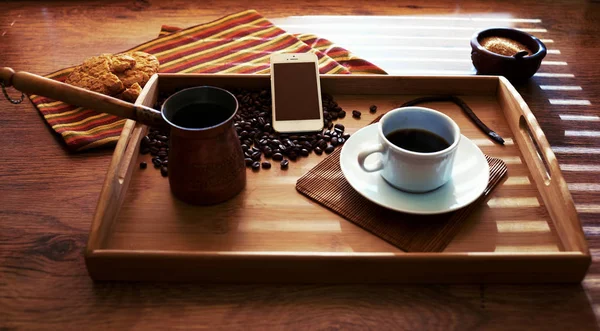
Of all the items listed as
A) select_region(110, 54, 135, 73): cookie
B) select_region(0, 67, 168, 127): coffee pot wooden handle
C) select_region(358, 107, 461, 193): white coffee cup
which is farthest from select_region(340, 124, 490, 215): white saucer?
select_region(110, 54, 135, 73): cookie

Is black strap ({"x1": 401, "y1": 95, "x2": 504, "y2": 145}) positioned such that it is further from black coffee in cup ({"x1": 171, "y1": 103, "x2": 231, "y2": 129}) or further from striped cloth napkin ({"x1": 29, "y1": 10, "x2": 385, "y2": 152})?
black coffee in cup ({"x1": 171, "y1": 103, "x2": 231, "y2": 129})

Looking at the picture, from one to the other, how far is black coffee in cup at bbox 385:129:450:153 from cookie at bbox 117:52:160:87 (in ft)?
2.19

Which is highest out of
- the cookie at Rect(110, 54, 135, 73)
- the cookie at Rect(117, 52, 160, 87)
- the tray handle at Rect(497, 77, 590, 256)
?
the tray handle at Rect(497, 77, 590, 256)

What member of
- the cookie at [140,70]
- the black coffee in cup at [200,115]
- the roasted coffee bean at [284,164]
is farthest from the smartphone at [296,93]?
the cookie at [140,70]

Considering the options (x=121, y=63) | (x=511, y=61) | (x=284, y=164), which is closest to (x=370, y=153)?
(x=284, y=164)

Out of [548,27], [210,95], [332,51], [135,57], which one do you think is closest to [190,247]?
[210,95]

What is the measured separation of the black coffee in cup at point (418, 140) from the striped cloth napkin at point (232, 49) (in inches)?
20.7

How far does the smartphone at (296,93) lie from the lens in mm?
1158

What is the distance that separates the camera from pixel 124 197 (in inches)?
38.8

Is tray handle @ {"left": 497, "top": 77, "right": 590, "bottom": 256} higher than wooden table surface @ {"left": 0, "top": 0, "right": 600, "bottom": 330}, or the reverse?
tray handle @ {"left": 497, "top": 77, "right": 590, "bottom": 256}

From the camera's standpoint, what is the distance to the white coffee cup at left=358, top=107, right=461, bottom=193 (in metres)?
0.89

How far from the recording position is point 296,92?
1.19 m

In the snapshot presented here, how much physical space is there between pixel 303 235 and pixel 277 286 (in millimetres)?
98

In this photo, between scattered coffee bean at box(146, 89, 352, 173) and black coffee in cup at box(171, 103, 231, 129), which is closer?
black coffee in cup at box(171, 103, 231, 129)
